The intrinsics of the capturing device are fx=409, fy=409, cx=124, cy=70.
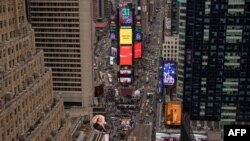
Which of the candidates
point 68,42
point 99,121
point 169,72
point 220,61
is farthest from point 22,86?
point 169,72

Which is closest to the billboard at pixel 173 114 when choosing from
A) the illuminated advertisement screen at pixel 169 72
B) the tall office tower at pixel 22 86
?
→ the illuminated advertisement screen at pixel 169 72

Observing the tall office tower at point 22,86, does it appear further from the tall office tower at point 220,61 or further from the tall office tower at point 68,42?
the tall office tower at point 220,61

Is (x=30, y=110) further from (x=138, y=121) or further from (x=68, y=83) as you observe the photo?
(x=138, y=121)

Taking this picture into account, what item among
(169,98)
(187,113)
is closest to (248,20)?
(187,113)

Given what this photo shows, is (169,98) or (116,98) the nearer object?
(169,98)

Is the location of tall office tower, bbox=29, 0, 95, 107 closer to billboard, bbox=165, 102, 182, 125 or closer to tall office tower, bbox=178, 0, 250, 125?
billboard, bbox=165, 102, 182, 125
